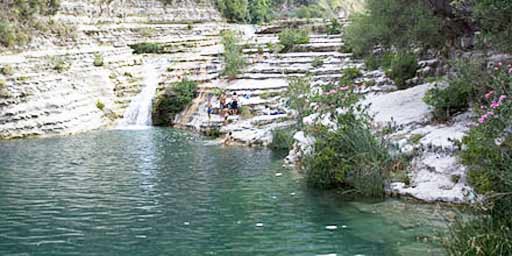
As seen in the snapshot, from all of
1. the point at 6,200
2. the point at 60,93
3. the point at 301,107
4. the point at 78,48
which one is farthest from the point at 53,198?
the point at 78,48

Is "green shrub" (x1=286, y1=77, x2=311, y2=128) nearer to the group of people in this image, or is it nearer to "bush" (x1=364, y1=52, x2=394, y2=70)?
the group of people

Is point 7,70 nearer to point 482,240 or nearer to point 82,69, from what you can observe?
point 82,69

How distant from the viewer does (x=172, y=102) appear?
93.0 feet

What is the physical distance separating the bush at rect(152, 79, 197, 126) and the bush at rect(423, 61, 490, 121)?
1507 centimetres

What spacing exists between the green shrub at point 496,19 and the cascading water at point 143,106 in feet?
56.9

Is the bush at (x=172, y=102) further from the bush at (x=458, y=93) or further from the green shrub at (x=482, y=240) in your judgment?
the green shrub at (x=482, y=240)

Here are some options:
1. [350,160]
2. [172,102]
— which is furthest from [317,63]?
[350,160]

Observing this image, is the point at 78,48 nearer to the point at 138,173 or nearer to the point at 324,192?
the point at 138,173

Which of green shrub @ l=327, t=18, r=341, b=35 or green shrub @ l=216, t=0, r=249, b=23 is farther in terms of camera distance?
green shrub @ l=216, t=0, r=249, b=23

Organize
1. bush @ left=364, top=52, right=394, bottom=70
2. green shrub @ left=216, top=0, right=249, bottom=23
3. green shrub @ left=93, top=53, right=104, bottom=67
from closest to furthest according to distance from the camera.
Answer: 1. bush @ left=364, top=52, right=394, bottom=70
2. green shrub @ left=93, top=53, right=104, bottom=67
3. green shrub @ left=216, top=0, right=249, bottom=23

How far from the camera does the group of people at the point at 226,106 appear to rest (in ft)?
82.5

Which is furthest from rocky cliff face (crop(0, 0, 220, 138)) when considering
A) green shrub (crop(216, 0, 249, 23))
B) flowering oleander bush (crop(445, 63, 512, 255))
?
flowering oleander bush (crop(445, 63, 512, 255))

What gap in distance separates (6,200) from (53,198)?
0.89 m

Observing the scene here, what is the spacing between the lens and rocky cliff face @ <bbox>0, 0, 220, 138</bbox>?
24.5 m
